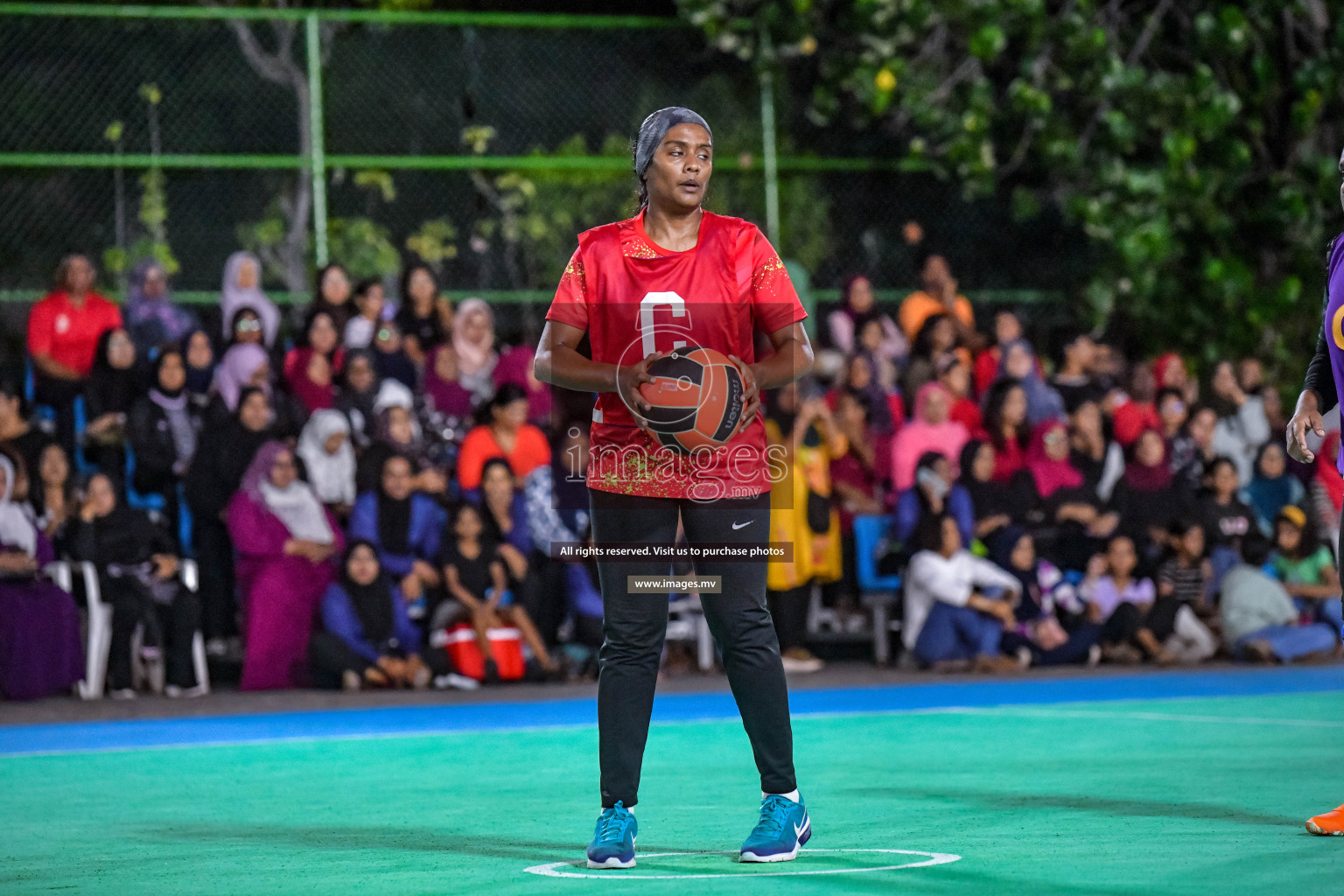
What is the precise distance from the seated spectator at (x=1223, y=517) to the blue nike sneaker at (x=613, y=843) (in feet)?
30.6

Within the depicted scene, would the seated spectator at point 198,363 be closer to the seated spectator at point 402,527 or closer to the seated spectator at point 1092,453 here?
the seated spectator at point 402,527

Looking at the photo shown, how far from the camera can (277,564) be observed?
11688 millimetres

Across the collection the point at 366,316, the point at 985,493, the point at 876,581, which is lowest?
the point at 876,581

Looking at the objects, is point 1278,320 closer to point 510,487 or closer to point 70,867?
point 510,487

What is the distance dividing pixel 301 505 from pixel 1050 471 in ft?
18.5

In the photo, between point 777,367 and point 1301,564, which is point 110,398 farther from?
point 1301,564

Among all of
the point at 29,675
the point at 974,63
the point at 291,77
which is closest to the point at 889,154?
the point at 974,63

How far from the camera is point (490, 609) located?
A: 1188 cm

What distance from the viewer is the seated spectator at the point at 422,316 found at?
13.1m

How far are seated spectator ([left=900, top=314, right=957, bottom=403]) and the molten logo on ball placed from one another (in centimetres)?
887

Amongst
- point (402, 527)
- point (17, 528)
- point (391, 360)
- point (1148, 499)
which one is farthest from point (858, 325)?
point (17, 528)

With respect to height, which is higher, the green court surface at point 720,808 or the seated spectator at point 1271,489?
the seated spectator at point 1271,489

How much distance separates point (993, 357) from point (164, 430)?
6450mm

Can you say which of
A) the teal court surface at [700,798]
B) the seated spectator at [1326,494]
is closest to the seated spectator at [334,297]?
the teal court surface at [700,798]
